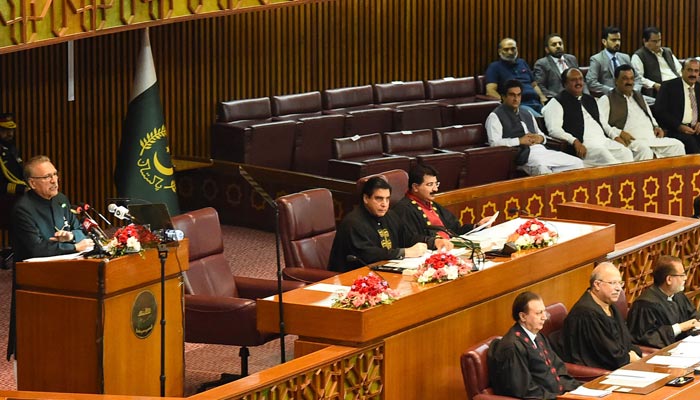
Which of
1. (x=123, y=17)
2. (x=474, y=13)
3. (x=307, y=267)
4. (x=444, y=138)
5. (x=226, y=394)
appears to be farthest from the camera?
(x=474, y=13)

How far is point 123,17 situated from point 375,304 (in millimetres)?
3536

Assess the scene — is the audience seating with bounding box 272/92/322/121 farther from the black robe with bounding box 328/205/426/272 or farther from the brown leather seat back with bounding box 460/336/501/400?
the brown leather seat back with bounding box 460/336/501/400

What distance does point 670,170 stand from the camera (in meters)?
11.0

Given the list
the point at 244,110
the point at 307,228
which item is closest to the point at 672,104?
the point at 244,110

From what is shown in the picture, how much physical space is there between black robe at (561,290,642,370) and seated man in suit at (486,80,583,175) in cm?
401

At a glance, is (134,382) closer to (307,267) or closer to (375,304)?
(375,304)

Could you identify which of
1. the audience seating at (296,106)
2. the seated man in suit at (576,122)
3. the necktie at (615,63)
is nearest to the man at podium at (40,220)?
the audience seating at (296,106)

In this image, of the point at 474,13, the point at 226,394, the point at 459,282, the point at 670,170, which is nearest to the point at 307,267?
the point at 459,282

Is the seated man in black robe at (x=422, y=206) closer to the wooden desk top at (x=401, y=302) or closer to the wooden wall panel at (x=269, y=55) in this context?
the wooden desk top at (x=401, y=302)

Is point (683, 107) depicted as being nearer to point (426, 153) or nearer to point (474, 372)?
point (426, 153)

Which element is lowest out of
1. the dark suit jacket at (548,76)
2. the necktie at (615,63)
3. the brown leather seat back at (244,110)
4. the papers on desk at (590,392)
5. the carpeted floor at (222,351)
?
the carpeted floor at (222,351)

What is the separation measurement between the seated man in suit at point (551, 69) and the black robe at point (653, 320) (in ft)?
18.3

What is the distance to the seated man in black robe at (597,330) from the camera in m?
6.66

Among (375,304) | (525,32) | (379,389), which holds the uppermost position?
(525,32)
